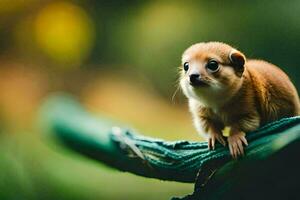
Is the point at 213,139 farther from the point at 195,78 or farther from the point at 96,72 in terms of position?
the point at 96,72

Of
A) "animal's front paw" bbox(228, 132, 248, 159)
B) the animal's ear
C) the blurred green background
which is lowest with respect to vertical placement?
"animal's front paw" bbox(228, 132, 248, 159)

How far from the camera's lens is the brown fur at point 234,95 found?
1062mm

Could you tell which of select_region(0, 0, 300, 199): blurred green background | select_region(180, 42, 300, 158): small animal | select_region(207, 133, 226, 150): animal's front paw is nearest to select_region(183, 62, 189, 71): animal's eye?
select_region(180, 42, 300, 158): small animal

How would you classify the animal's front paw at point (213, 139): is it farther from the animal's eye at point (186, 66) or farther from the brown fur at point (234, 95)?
the animal's eye at point (186, 66)

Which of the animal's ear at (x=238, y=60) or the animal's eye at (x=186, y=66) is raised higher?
the animal's eye at (x=186, y=66)

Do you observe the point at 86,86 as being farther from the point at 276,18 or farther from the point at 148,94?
the point at 276,18

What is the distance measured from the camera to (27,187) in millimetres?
1483

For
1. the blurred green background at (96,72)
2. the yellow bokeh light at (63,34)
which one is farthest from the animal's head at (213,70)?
the yellow bokeh light at (63,34)

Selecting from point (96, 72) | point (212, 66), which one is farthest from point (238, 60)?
point (96, 72)

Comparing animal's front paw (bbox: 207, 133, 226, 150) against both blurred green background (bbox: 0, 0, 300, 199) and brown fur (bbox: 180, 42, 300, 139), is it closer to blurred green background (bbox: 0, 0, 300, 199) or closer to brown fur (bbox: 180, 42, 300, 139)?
brown fur (bbox: 180, 42, 300, 139)

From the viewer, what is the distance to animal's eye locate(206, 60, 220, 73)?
1055 mm

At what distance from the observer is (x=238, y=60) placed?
1.06 metres

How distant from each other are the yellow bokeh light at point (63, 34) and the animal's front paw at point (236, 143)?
0.64m

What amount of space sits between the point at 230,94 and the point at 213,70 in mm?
56
